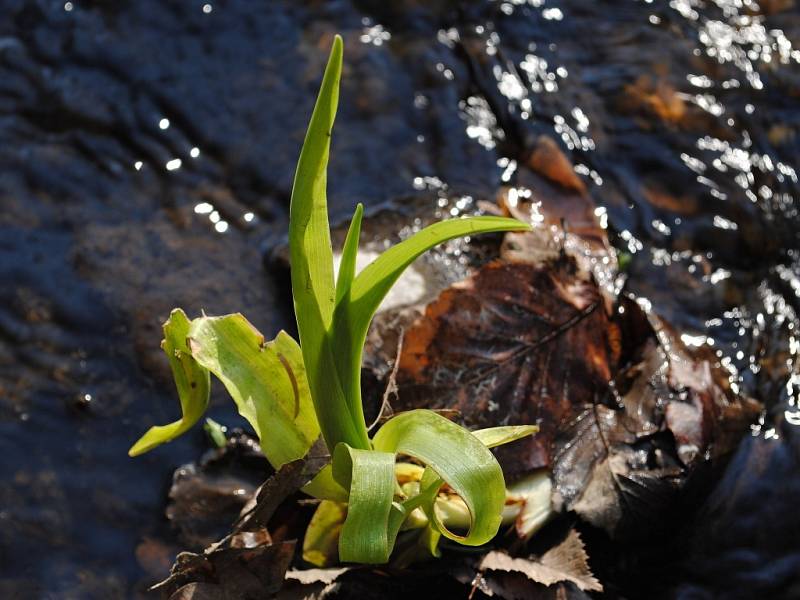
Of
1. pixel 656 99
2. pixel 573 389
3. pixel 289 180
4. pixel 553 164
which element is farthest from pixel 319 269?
pixel 656 99

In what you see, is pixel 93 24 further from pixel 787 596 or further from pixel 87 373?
pixel 787 596

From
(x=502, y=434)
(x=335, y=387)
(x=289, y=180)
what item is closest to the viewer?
(x=335, y=387)

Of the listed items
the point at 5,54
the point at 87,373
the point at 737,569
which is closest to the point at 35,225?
the point at 87,373

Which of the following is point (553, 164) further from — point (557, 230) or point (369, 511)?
point (369, 511)

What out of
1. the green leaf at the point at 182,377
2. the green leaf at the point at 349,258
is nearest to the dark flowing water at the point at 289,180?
the green leaf at the point at 182,377

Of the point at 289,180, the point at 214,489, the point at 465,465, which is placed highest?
the point at 465,465

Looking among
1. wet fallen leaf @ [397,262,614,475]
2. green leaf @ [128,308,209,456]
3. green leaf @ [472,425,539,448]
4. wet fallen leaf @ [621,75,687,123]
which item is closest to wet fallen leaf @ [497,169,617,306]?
wet fallen leaf @ [397,262,614,475]

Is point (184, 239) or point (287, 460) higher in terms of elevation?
point (287, 460)

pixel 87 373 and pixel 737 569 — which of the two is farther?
pixel 87 373
